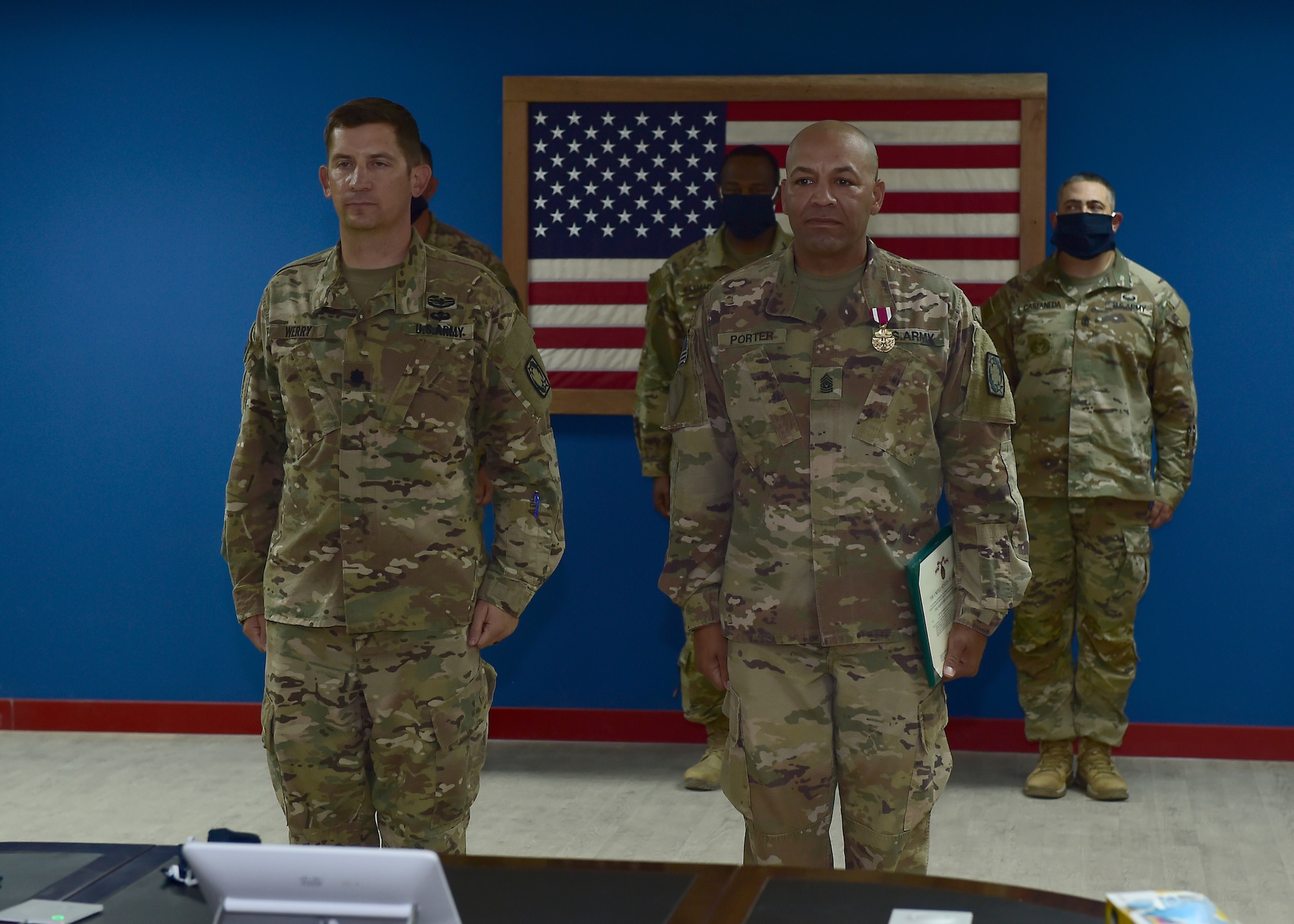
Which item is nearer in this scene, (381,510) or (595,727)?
(381,510)

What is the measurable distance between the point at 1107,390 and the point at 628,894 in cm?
320

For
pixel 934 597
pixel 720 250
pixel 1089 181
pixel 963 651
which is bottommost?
pixel 963 651

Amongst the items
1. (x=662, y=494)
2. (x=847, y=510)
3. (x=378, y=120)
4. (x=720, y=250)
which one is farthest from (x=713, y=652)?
(x=720, y=250)

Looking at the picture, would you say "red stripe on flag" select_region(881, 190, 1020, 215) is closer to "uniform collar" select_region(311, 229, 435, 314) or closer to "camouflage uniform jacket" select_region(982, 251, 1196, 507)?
"camouflage uniform jacket" select_region(982, 251, 1196, 507)

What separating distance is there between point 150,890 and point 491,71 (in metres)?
3.80

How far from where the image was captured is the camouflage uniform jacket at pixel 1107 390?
172 inches

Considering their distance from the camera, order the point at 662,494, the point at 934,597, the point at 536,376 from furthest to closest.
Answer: the point at 662,494
the point at 536,376
the point at 934,597

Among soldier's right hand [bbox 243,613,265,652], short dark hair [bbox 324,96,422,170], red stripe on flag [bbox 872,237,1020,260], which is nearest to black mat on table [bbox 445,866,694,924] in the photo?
soldier's right hand [bbox 243,613,265,652]

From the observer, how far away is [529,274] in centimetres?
498

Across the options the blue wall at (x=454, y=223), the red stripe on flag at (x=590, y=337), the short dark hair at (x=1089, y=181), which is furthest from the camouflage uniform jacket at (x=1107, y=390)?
the red stripe on flag at (x=590, y=337)

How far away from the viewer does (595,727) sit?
5082 mm

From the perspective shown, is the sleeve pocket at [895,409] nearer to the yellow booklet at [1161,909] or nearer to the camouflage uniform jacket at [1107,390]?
the yellow booklet at [1161,909]

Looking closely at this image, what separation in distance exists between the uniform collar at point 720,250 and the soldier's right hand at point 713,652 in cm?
197

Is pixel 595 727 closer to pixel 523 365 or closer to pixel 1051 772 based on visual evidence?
pixel 1051 772
